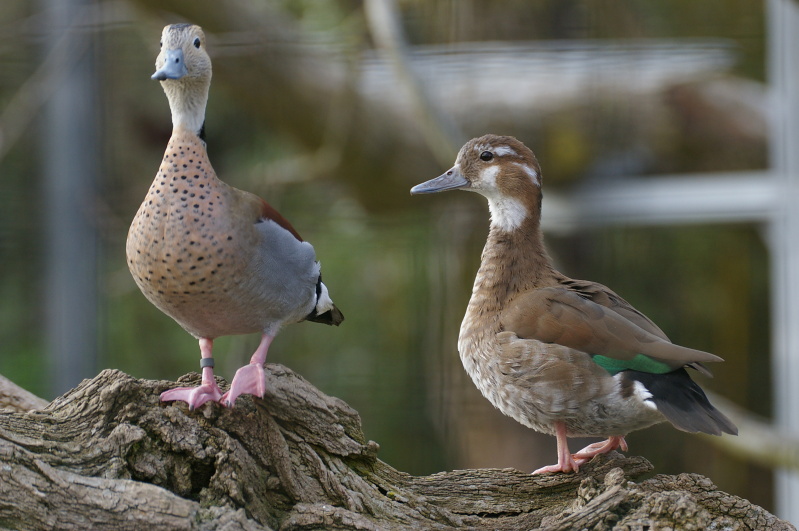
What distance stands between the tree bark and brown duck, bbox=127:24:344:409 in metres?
0.07

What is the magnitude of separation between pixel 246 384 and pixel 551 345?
1.82 feet

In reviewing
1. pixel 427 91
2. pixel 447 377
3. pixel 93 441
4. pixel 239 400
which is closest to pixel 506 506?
pixel 239 400

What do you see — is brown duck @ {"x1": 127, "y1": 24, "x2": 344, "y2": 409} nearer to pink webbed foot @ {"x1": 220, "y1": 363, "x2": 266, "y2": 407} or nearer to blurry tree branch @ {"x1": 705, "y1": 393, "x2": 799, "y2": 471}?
pink webbed foot @ {"x1": 220, "y1": 363, "x2": 266, "y2": 407}

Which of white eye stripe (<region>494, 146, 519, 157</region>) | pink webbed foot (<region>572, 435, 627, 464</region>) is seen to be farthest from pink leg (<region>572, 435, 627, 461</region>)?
white eye stripe (<region>494, 146, 519, 157</region>)

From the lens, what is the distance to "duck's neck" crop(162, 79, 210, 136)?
1616 millimetres

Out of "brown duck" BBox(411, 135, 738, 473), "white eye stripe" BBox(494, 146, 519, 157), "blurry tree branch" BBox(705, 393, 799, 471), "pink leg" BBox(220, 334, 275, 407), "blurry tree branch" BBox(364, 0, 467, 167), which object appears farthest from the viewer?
"blurry tree branch" BBox(364, 0, 467, 167)

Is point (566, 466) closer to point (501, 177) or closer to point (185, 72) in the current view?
point (501, 177)

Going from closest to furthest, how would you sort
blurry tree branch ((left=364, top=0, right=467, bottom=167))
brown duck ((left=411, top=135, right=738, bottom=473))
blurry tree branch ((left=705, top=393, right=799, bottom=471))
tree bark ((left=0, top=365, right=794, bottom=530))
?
tree bark ((left=0, top=365, right=794, bottom=530)) → brown duck ((left=411, top=135, right=738, bottom=473)) → blurry tree branch ((left=705, top=393, right=799, bottom=471)) → blurry tree branch ((left=364, top=0, right=467, bottom=167))

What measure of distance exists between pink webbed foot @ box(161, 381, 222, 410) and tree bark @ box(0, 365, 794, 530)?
15mm

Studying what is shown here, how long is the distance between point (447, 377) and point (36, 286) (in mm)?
1669

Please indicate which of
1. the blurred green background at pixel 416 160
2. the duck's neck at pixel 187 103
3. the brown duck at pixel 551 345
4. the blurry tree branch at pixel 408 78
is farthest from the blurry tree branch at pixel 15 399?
the blurry tree branch at pixel 408 78

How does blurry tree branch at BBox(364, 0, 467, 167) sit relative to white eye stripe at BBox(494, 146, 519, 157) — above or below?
above

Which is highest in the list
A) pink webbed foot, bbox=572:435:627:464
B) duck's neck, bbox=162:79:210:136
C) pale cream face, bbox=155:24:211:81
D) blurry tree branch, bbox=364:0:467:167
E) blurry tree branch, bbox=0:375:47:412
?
blurry tree branch, bbox=364:0:467:167

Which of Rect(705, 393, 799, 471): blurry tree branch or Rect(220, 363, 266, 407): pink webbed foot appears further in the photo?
Rect(705, 393, 799, 471): blurry tree branch
